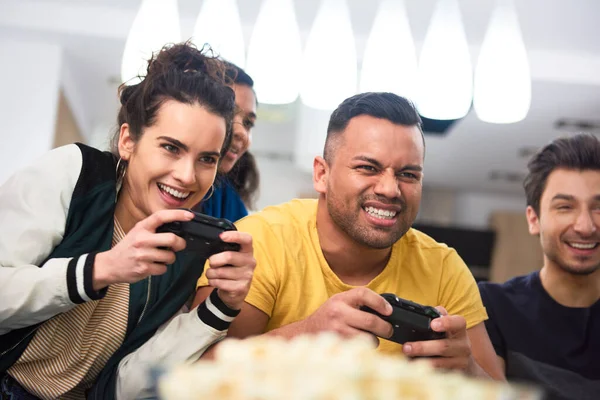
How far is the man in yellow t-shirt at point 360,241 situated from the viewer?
4.53 ft

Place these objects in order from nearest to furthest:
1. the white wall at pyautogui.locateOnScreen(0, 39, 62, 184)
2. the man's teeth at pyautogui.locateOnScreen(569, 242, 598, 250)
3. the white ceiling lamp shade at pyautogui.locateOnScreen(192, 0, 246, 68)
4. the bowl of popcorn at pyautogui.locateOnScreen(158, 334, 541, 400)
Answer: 1. the bowl of popcorn at pyautogui.locateOnScreen(158, 334, 541, 400)
2. the man's teeth at pyautogui.locateOnScreen(569, 242, 598, 250)
3. the white ceiling lamp shade at pyautogui.locateOnScreen(192, 0, 246, 68)
4. the white wall at pyautogui.locateOnScreen(0, 39, 62, 184)

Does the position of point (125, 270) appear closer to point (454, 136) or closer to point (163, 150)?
point (163, 150)

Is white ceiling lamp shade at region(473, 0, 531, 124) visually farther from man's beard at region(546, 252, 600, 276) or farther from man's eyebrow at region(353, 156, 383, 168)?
man's eyebrow at region(353, 156, 383, 168)

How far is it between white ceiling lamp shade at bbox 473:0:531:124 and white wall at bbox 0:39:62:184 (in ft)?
8.47

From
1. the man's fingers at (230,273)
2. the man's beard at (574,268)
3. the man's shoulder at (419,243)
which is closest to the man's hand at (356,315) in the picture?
the man's fingers at (230,273)

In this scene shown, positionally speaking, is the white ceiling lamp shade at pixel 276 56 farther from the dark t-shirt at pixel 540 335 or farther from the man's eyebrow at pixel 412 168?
the dark t-shirt at pixel 540 335

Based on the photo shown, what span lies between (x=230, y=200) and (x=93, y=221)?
2.50ft

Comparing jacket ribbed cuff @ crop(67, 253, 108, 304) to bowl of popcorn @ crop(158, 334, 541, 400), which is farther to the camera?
jacket ribbed cuff @ crop(67, 253, 108, 304)

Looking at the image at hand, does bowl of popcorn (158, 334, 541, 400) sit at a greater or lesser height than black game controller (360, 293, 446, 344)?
greater

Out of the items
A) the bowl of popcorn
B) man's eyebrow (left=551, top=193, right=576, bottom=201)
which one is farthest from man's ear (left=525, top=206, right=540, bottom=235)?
the bowl of popcorn

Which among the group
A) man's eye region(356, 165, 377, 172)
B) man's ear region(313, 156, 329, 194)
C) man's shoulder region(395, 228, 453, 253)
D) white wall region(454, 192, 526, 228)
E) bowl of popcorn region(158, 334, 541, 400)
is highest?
man's eye region(356, 165, 377, 172)

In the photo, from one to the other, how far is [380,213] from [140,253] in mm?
544

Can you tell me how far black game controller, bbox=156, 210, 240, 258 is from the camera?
1.05 meters

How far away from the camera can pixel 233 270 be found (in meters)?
1.11
